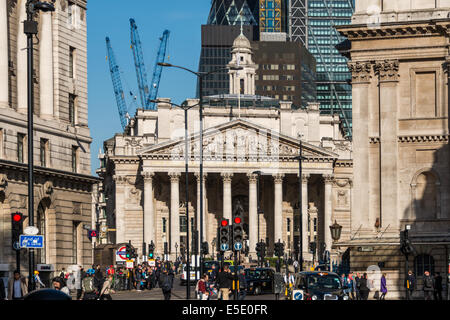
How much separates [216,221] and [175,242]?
1210 centimetres

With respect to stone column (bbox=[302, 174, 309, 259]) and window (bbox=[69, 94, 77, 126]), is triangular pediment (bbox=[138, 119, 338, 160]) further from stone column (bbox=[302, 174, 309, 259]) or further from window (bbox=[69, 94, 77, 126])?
window (bbox=[69, 94, 77, 126])

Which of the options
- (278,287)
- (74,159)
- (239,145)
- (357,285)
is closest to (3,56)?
(74,159)

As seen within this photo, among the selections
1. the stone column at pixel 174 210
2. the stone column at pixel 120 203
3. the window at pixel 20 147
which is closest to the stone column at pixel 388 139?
the window at pixel 20 147

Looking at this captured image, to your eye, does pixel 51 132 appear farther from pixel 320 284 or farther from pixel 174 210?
pixel 174 210

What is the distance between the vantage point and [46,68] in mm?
57562

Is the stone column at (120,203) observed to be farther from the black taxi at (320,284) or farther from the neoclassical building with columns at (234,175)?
the black taxi at (320,284)

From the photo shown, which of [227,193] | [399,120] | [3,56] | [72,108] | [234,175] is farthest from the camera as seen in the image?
[234,175]

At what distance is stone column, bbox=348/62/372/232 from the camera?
2251 inches

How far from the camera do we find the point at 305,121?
154 m

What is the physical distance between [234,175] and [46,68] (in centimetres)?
9149

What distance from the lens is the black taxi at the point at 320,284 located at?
37.2 m

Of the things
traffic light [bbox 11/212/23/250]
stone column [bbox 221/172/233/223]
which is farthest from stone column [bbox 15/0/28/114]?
stone column [bbox 221/172/233/223]
